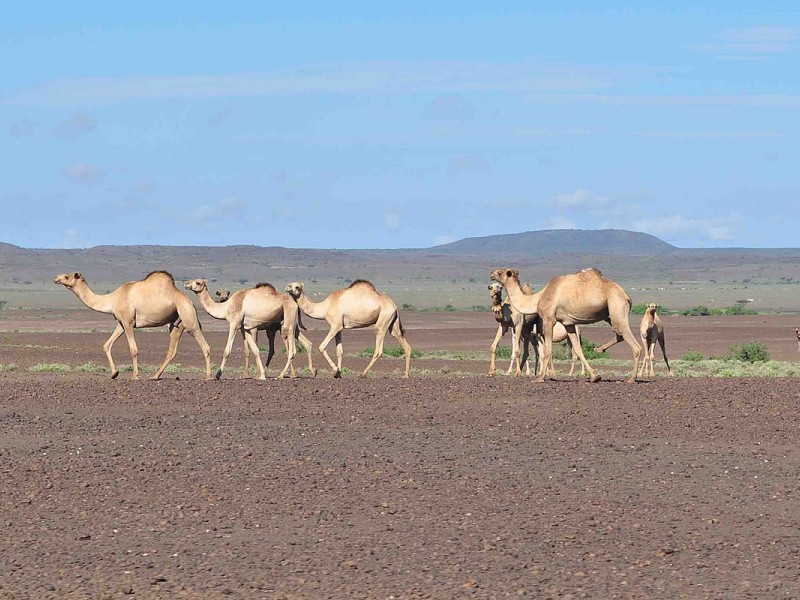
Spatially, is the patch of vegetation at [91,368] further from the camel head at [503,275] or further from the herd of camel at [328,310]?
the camel head at [503,275]

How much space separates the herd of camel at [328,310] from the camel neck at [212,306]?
0.05 feet

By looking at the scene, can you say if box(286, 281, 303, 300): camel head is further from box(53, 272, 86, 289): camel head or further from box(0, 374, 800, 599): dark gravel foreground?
box(0, 374, 800, 599): dark gravel foreground

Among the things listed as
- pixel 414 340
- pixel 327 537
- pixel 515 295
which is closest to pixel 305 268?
pixel 414 340

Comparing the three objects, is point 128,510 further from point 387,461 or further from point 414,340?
point 414,340

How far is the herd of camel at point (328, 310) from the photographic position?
1994 cm

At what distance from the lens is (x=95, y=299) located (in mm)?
22234

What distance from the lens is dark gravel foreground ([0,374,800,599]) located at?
880 centimetres

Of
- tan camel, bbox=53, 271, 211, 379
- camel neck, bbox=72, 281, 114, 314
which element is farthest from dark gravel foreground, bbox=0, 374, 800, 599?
camel neck, bbox=72, 281, 114, 314

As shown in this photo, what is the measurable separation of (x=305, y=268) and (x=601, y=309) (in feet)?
564

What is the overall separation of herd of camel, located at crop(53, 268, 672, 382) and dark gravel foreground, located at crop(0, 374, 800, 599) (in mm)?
1804

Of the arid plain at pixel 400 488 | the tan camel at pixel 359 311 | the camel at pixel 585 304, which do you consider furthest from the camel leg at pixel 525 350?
the camel at pixel 585 304

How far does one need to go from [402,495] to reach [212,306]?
1160cm

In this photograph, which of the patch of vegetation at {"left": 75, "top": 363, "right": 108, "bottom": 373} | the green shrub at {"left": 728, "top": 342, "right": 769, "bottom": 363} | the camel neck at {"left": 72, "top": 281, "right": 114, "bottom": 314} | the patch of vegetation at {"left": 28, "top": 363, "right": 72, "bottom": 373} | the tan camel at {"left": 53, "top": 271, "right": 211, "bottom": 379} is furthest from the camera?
the green shrub at {"left": 728, "top": 342, "right": 769, "bottom": 363}

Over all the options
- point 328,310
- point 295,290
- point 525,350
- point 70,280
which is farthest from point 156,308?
point 525,350
